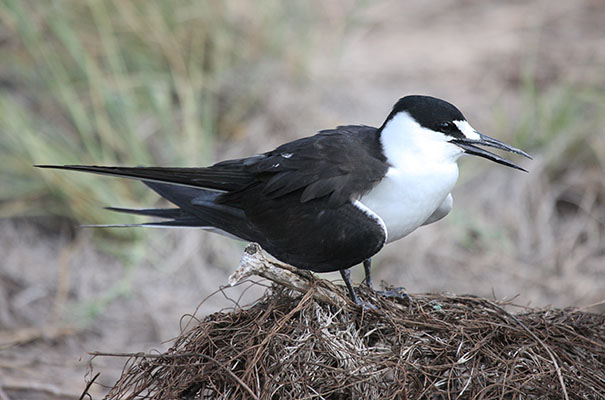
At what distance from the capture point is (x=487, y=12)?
784 cm

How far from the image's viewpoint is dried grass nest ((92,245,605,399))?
2252mm

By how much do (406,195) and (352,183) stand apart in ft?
0.66

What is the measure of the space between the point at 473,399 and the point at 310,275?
662 millimetres

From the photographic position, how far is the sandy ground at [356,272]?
15.4 feet

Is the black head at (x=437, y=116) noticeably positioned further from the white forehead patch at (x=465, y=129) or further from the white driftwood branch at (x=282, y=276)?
the white driftwood branch at (x=282, y=276)

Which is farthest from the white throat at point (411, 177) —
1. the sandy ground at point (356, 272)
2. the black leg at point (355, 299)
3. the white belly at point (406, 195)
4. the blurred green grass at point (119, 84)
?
the blurred green grass at point (119, 84)

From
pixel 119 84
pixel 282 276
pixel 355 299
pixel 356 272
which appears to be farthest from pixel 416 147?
pixel 119 84

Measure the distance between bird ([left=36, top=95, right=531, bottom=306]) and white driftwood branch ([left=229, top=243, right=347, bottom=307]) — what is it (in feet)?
0.38

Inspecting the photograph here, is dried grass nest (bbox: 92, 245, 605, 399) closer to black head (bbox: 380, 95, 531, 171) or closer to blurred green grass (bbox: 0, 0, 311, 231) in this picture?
black head (bbox: 380, 95, 531, 171)

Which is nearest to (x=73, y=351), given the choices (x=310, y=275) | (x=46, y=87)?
(x=46, y=87)

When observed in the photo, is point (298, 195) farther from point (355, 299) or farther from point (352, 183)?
point (355, 299)

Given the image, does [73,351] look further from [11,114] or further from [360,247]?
[360,247]

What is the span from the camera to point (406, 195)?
8.91 ft

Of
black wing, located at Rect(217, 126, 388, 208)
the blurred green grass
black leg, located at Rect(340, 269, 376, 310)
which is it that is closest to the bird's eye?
black wing, located at Rect(217, 126, 388, 208)
